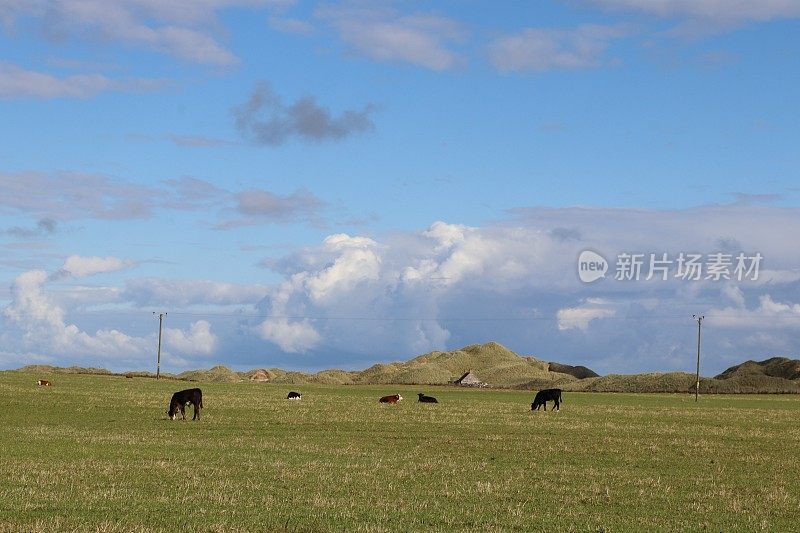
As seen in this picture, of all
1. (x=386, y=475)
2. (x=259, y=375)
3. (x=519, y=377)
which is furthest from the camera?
(x=259, y=375)

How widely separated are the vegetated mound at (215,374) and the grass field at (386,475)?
106370 millimetres

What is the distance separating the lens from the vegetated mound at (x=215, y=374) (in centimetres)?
14860

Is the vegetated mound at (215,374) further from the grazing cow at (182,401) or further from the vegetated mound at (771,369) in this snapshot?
the grazing cow at (182,401)

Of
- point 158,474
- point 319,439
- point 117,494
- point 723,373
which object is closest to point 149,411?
point 319,439

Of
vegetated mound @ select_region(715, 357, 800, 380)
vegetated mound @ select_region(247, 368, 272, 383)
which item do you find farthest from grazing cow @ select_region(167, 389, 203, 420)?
vegetated mound @ select_region(715, 357, 800, 380)

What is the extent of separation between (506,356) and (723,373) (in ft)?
142

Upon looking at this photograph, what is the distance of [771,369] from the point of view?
17500 centimetres

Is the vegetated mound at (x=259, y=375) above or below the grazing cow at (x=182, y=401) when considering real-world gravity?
below

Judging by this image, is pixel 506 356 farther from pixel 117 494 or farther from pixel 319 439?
pixel 117 494

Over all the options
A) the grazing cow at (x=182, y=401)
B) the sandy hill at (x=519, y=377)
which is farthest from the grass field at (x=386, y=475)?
the sandy hill at (x=519, y=377)

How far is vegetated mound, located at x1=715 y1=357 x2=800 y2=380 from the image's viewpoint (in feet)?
542

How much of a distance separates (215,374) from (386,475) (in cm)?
13443

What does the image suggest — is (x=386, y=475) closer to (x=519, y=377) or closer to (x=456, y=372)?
(x=519, y=377)

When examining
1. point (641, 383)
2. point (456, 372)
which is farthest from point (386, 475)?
point (456, 372)
